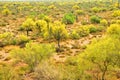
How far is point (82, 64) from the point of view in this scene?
23438 millimetres

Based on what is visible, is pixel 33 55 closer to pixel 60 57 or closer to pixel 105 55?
pixel 60 57

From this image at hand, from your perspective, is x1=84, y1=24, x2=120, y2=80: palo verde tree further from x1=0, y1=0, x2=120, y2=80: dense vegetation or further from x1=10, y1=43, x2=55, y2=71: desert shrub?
x1=10, y1=43, x2=55, y2=71: desert shrub

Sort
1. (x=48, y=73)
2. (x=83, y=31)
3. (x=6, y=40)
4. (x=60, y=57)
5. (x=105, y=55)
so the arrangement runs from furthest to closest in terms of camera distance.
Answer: (x=83, y=31)
(x=6, y=40)
(x=60, y=57)
(x=48, y=73)
(x=105, y=55)

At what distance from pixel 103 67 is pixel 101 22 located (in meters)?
36.7

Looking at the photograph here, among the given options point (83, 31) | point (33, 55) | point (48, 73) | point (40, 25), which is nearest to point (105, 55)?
point (48, 73)

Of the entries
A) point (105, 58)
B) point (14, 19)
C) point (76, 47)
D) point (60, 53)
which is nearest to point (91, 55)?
point (105, 58)

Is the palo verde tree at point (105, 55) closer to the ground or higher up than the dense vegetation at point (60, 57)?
higher up

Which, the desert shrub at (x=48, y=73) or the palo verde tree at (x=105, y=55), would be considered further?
the desert shrub at (x=48, y=73)

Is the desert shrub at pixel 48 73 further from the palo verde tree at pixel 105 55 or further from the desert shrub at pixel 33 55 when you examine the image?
the desert shrub at pixel 33 55

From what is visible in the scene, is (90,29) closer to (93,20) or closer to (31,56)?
(93,20)

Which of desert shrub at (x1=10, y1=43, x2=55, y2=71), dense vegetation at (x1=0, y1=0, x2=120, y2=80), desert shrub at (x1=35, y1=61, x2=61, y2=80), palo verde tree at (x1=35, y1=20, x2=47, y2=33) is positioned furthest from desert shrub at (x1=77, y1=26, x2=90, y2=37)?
desert shrub at (x1=35, y1=61, x2=61, y2=80)

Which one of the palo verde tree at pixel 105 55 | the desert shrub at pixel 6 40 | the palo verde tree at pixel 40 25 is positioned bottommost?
the desert shrub at pixel 6 40

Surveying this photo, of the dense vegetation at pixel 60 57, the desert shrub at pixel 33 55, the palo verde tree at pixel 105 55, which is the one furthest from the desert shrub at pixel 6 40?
the palo verde tree at pixel 105 55

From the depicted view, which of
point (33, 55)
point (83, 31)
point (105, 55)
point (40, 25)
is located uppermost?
point (105, 55)
